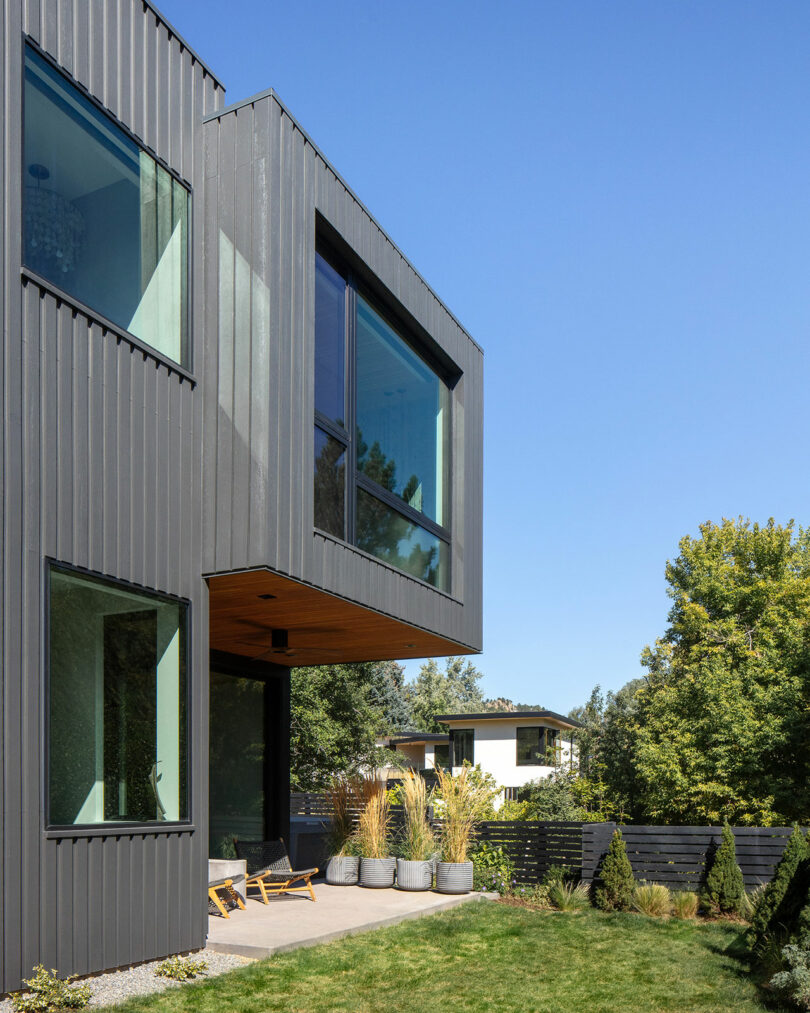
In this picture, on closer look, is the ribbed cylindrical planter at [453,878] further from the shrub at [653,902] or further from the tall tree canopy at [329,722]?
the tall tree canopy at [329,722]

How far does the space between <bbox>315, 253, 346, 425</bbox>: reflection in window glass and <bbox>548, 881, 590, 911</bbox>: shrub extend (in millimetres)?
5329

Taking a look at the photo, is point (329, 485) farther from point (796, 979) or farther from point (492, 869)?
point (492, 869)

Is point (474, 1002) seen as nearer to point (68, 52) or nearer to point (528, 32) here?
point (68, 52)

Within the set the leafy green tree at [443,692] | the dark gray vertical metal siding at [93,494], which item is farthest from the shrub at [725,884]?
the leafy green tree at [443,692]

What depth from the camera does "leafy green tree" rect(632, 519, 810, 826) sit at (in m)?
19.8

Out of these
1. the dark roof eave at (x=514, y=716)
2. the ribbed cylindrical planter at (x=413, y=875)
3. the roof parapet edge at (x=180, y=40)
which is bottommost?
the dark roof eave at (x=514, y=716)

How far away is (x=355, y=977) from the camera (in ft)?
20.9

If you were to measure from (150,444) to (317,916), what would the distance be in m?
4.36

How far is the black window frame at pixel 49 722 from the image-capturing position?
5273mm

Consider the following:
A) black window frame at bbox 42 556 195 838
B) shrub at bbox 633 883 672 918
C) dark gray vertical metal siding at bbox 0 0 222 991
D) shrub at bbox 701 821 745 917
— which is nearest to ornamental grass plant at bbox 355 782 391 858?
shrub at bbox 633 883 672 918

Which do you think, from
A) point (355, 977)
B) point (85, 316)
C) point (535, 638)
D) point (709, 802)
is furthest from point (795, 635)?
point (535, 638)

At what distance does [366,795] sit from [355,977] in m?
4.35

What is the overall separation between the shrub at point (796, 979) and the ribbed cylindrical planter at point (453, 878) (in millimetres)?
4481

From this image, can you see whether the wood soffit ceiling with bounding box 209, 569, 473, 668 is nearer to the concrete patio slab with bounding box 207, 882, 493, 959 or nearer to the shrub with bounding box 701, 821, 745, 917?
the concrete patio slab with bounding box 207, 882, 493, 959
